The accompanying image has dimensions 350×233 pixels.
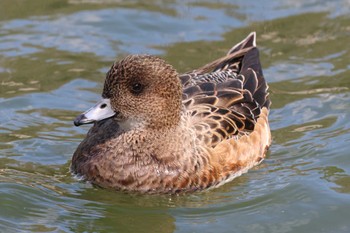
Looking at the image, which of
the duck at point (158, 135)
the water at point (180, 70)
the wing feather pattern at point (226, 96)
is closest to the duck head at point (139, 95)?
the duck at point (158, 135)

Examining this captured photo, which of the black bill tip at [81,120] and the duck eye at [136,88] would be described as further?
the duck eye at [136,88]

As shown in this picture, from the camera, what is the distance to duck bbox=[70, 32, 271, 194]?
9406mm

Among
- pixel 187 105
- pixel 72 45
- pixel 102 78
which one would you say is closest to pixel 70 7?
pixel 72 45

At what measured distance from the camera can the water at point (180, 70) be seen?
30.5ft

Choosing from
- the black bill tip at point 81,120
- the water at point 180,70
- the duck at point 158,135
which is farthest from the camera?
the duck at point 158,135

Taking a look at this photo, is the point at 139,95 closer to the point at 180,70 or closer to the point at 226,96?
the point at 226,96

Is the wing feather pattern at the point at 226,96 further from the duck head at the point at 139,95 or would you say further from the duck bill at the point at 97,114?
the duck bill at the point at 97,114

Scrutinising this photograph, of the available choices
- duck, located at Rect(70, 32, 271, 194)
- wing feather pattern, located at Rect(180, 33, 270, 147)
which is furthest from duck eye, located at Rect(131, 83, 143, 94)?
wing feather pattern, located at Rect(180, 33, 270, 147)

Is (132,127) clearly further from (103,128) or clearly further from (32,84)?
(32,84)

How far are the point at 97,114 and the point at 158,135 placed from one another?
0.77 metres

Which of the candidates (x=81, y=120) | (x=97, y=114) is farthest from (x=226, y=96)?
(x=81, y=120)

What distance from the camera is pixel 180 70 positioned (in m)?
13.1

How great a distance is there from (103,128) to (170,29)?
4.44 metres

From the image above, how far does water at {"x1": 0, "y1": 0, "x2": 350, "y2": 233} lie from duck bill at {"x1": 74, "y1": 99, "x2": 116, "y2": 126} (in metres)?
0.82
